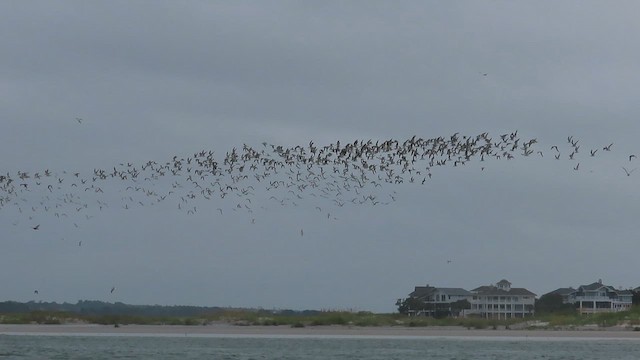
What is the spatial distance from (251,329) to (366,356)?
44200 mm

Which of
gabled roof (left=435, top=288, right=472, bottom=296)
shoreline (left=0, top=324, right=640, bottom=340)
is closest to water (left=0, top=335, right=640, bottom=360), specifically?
shoreline (left=0, top=324, right=640, bottom=340)

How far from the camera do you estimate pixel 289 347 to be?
299 ft

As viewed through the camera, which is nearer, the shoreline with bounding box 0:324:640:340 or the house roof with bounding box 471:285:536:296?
the shoreline with bounding box 0:324:640:340

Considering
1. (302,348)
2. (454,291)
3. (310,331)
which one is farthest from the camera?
(454,291)

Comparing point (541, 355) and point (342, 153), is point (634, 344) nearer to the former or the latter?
point (541, 355)

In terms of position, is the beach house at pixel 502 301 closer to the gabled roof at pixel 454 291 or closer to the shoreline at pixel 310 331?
the gabled roof at pixel 454 291

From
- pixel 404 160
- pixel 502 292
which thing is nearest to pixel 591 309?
pixel 502 292

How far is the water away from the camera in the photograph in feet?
256

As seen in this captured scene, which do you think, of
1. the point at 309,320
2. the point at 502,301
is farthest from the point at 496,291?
the point at 309,320

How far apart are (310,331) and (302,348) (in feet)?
92.0

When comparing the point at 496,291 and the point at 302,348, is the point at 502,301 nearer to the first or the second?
the point at 496,291

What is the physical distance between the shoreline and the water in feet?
13.3

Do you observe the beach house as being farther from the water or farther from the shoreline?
the water

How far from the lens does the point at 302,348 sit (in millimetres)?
89812
